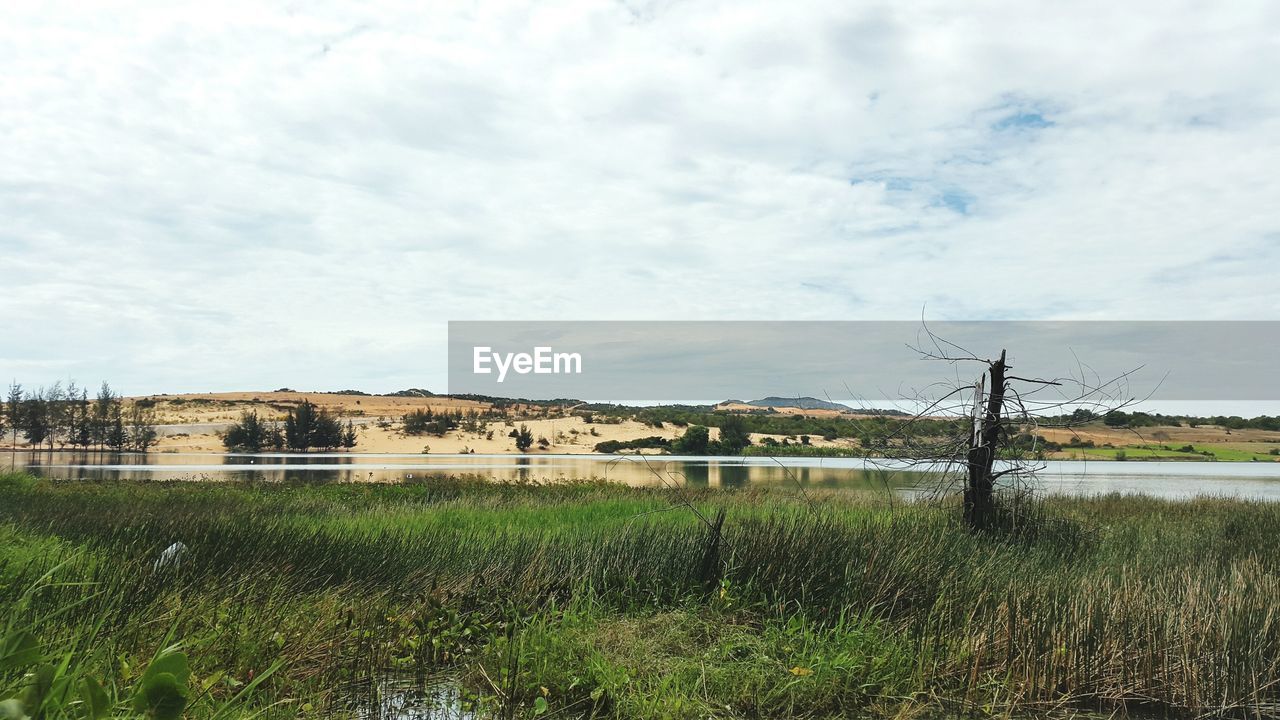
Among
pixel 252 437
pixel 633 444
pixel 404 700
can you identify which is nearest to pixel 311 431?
pixel 252 437

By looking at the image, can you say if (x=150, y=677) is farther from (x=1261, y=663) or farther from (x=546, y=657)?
(x=1261, y=663)

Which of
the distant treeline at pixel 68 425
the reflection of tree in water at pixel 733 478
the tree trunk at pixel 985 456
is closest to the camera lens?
the tree trunk at pixel 985 456

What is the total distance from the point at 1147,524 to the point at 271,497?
1927 cm

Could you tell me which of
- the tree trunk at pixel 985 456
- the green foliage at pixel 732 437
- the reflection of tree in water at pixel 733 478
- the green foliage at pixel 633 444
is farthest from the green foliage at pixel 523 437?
the tree trunk at pixel 985 456

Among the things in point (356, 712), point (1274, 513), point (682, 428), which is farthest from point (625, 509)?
point (682, 428)

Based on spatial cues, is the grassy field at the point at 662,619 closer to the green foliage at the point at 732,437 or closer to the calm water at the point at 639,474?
the calm water at the point at 639,474

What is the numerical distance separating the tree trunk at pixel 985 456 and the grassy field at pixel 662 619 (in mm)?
1006

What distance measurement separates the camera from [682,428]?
246 feet

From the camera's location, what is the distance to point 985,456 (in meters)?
12.0

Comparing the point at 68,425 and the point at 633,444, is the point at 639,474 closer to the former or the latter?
the point at 633,444

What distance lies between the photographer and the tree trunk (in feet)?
39.0

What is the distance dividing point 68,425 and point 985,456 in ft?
267

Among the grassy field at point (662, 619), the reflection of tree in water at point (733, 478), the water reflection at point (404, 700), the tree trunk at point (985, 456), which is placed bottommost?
the reflection of tree in water at point (733, 478)

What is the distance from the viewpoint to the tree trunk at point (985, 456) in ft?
39.0
